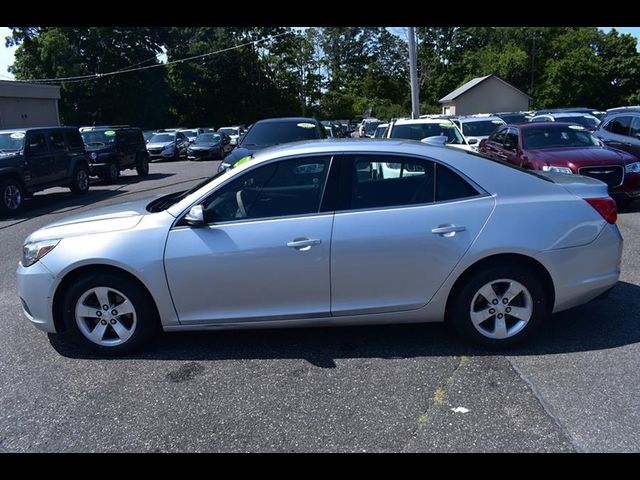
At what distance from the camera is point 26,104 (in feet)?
98.0

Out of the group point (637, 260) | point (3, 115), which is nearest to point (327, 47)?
point (3, 115)

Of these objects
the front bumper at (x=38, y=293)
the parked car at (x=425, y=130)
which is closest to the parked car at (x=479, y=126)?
the parked car at (x=425, y=130)

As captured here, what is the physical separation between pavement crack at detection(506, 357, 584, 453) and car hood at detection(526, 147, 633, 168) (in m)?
6.18

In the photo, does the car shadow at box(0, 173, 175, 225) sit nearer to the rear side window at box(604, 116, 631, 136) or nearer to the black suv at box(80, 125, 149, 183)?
the black suv at box(80, 125, 149, 183)

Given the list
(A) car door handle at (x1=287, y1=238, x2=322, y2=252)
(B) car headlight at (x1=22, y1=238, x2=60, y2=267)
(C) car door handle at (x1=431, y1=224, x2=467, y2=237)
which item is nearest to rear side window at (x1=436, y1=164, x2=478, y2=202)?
(C) car door handle at (x1=431, y1=224, x2=467, y2=237)

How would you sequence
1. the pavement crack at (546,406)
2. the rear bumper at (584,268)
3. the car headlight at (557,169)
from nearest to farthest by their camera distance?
the pavement crack at (546,406)
the rear bumper at (584,268)
the car headlight at (557,169)

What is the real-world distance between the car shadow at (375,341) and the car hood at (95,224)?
972 millimetres

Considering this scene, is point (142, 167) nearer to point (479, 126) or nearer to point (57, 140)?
point (57, 140)

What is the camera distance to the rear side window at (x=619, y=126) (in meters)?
11.4

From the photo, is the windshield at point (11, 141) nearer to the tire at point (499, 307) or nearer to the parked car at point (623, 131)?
the tire at point (499, 307)

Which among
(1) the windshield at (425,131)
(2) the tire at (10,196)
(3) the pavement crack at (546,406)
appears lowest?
(3) the pavement crack at (546,406)

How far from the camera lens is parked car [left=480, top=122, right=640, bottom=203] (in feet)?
29.8

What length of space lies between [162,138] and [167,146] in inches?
51.6
